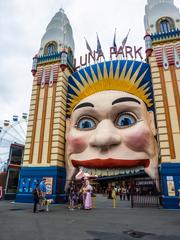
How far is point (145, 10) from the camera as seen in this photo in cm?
2162

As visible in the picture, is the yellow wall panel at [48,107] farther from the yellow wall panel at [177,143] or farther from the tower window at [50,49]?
the yellow wall panel at [177,143]

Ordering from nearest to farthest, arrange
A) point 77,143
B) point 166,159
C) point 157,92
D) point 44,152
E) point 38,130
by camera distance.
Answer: point 166,159
point 157,92
point 77,143
point 44,152
point 38,130

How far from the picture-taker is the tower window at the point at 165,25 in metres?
18.5

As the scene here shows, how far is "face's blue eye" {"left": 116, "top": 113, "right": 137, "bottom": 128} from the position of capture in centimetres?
1623

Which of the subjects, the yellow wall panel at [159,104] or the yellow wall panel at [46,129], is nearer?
the yellow wall panel at [159,104]

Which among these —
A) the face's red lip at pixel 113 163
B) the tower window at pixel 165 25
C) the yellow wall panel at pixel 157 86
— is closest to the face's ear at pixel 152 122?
the yellow wall panel at pixel 157 86

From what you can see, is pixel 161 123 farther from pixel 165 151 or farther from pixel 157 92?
pixel 157 92

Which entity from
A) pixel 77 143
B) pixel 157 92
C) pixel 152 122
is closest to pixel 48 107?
pixel 77 143

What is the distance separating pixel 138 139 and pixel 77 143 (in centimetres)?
494

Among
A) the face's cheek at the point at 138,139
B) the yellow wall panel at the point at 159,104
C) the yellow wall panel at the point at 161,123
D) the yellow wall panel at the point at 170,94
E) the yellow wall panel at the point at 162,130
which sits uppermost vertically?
the yellow wall panel at the point at 170,94

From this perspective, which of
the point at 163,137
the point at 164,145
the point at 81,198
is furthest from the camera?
the point at 163,137

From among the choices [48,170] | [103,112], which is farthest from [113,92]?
[48,170]

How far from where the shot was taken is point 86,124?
57.4 ft

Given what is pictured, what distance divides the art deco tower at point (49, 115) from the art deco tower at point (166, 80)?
8238mm
